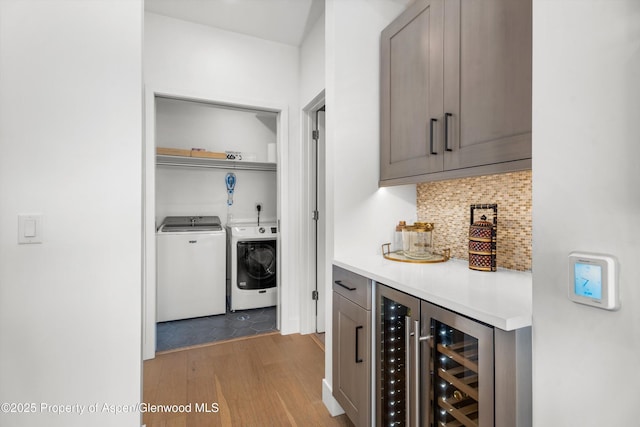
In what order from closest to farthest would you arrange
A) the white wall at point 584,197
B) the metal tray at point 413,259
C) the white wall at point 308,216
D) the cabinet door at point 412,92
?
the white wall at point 584,197
the cabinet door at point 412,92
the metal tray at point 413,259
the white wall at point 308,216

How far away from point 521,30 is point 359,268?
44.4 inches

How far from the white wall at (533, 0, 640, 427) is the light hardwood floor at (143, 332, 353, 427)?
1.42m

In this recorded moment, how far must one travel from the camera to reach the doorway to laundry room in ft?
10.4

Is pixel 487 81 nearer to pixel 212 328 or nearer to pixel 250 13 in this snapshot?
pixel 250 13

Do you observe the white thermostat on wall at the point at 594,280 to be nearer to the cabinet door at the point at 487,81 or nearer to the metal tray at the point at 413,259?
the cabinet door at the point at 487,81

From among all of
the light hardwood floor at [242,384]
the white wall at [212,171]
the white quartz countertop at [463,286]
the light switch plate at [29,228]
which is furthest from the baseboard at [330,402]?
the white wall at [212,171]

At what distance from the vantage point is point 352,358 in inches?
61.9

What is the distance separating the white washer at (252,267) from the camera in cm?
352

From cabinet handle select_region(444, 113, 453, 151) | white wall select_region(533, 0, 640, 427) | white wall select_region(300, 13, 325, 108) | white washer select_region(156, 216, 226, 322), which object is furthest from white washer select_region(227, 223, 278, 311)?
white wall select_region(533, 0, 640, 427)

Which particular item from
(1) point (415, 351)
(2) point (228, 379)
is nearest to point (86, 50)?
(1) point (415, 351)

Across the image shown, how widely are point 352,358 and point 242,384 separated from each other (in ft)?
3.26

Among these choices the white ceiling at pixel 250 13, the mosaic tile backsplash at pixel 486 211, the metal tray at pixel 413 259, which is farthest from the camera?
the white ceiling at pixel 250 13

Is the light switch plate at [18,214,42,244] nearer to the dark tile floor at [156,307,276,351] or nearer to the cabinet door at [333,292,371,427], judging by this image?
the cabinet door at [333,292,371,427]

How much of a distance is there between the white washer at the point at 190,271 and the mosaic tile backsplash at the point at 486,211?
7.62 ft
